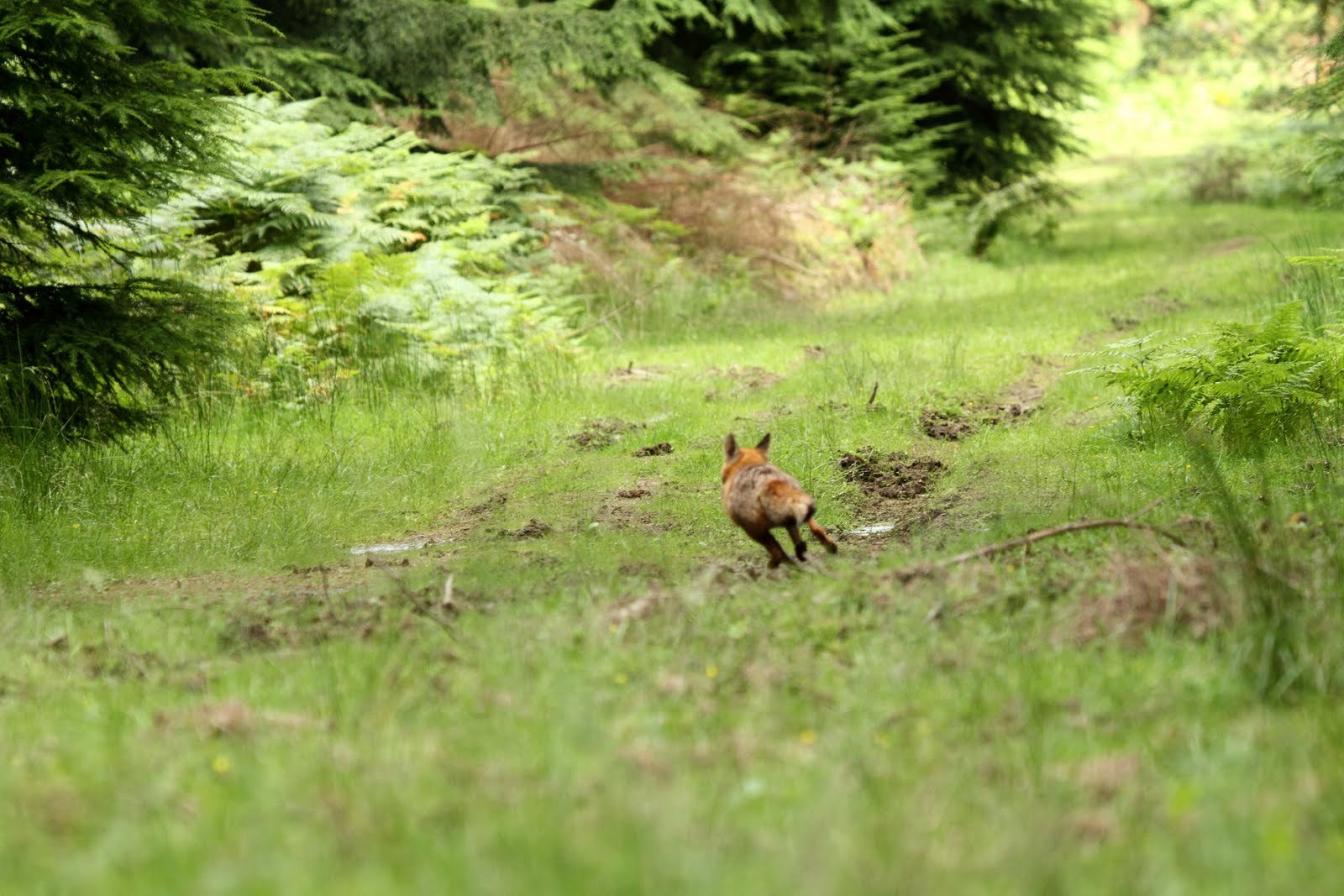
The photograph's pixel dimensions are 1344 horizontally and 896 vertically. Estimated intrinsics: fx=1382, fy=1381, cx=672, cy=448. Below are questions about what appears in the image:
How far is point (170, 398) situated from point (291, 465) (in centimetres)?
228

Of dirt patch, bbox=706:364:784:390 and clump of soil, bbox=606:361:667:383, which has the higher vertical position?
dirt patch, bbox=706:364:784:390

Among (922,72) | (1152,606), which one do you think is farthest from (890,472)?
(922,72)

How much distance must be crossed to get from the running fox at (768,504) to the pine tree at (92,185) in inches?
167

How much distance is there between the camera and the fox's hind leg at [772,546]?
6328 mm

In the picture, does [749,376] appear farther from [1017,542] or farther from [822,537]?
[1017,542]

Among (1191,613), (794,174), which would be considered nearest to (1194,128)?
(794,174)

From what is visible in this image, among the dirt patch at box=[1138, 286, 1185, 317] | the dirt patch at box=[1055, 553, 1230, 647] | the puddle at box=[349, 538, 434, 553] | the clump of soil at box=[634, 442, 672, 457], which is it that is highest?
the dirt patch at box=[1055, 553, 1230, 647]

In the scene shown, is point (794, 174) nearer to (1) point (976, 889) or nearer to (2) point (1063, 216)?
(2) point (1063, 216)

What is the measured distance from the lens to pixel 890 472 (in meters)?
9.11

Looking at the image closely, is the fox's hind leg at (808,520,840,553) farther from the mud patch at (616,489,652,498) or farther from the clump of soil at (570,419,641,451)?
the clump of soil at (570,419,641,451)

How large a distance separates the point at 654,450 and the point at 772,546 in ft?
12.7

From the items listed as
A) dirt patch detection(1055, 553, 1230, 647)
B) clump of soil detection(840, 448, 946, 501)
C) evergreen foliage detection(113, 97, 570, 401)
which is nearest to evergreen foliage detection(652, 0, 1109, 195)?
evergreen foliage detection(113, 97, 570, 401)

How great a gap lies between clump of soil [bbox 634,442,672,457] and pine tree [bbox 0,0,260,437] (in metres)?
3.04

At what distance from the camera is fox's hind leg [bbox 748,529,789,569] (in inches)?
249
